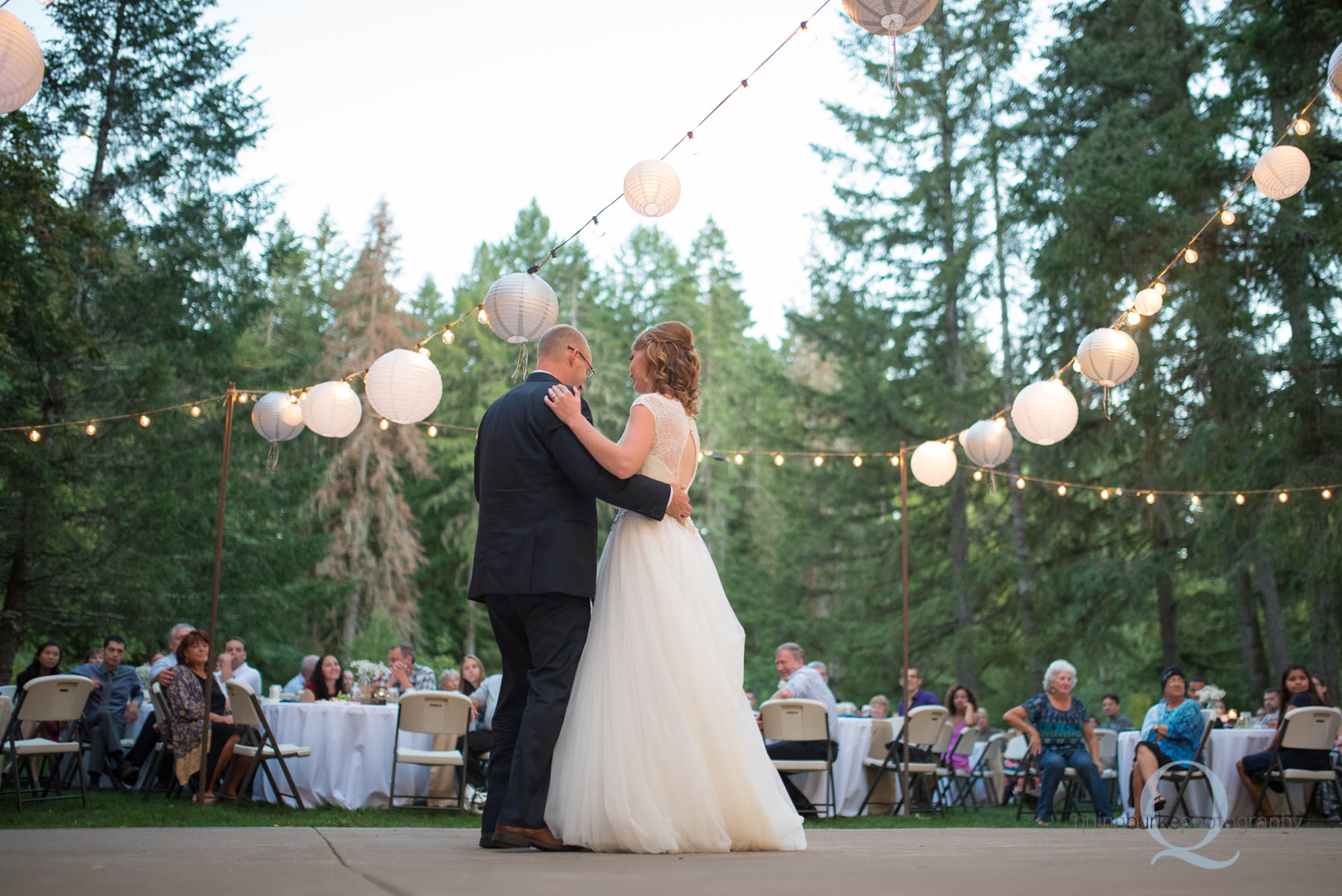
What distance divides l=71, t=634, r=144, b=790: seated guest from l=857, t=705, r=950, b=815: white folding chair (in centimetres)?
626

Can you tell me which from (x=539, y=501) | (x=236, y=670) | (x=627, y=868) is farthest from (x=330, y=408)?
(x=627, y=868)

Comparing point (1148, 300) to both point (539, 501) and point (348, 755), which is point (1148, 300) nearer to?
point (539, 501)

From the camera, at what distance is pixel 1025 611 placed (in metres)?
18.1

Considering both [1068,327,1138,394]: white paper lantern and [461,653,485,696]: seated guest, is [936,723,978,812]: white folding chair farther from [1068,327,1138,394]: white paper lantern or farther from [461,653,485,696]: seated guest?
[461,653,485,696]: seated guest

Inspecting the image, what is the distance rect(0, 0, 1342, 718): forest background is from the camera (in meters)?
12.5

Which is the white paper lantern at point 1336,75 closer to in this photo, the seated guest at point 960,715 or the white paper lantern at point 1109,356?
the white paper lantern at point 1109,356

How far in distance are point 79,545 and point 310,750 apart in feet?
26.4

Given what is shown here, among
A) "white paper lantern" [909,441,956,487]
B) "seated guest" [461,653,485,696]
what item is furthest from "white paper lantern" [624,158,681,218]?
"seated guest" [461,653,485,696]

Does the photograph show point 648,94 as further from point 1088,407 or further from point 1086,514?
point 1086,514

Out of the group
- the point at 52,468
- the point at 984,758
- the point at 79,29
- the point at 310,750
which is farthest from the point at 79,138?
the point at 984,758

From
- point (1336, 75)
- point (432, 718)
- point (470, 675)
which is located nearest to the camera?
point (1336, 75)

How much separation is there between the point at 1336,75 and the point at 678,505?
4.16 meters

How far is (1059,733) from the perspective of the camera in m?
8.84

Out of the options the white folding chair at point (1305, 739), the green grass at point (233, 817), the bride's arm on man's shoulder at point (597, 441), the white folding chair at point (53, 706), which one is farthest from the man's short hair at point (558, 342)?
the white folding chair at point (1305, 739)
